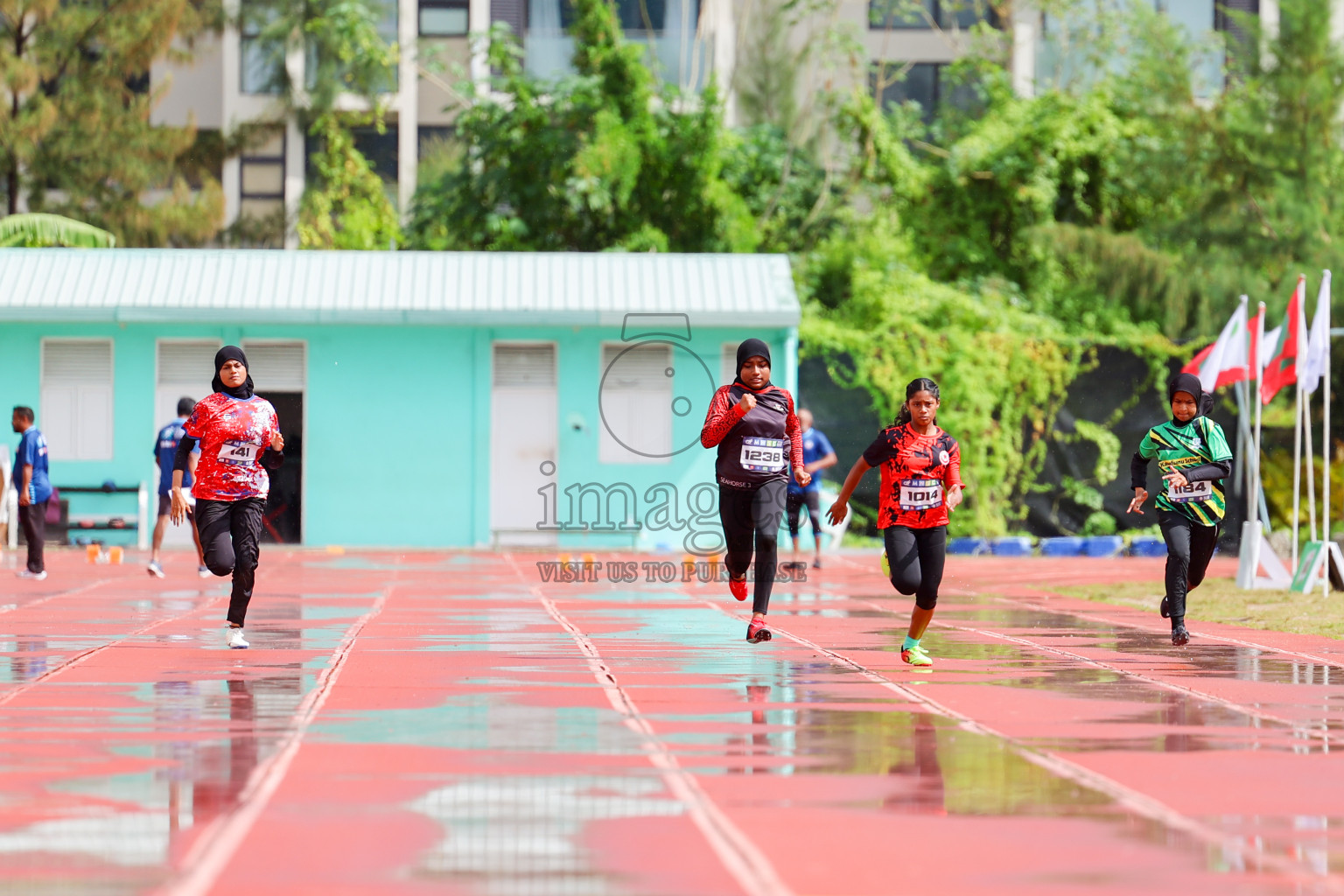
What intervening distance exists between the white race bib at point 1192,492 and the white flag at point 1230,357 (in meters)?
6.46

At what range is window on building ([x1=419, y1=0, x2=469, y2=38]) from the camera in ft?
136

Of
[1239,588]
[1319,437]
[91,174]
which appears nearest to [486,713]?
[1239,588]

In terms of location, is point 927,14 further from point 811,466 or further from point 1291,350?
point 1291,350

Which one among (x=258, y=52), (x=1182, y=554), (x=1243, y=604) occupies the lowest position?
(x=1243, y=604)

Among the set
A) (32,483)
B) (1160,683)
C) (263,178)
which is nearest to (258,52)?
(263,178)

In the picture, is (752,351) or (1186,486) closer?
(752,351)

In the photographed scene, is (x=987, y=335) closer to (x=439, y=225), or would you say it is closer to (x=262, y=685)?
(x=439, y=225)

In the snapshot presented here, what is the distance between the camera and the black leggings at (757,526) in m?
11.0

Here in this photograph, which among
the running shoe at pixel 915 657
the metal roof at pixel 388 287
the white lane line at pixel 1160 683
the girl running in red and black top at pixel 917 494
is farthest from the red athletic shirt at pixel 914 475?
the metal roof at pixel 388 287

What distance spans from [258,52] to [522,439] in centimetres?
2042

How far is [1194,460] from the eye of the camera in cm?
1185

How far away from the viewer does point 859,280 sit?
31.0 m

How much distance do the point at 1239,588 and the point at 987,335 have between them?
9573 millimetres

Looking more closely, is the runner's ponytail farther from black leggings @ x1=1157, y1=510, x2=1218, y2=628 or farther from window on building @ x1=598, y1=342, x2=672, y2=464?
window on building @ x1=598, y1=342, x2=672, y2=464
